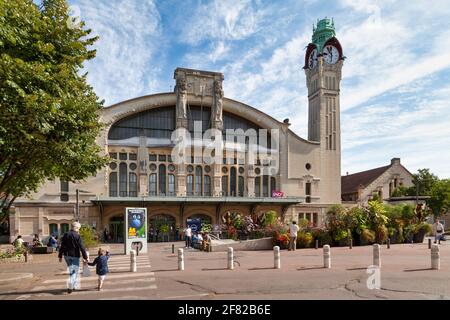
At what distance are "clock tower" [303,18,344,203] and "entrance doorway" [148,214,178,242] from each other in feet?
60.0

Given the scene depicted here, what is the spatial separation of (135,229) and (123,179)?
663 inches

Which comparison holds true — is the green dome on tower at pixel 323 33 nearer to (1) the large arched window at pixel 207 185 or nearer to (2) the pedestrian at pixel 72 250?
(1) the large arched window at pixel 207 185

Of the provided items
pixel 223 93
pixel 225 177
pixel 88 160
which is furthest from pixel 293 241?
pixel 223 93

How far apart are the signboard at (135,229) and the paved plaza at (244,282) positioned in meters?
5.43

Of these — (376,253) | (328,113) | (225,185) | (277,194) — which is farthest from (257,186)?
(376,253)

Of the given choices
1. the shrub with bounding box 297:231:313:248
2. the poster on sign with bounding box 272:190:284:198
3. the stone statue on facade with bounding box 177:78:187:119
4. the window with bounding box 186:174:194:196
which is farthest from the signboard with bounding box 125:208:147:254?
the poster on sign with bounding box 272:190:284:198

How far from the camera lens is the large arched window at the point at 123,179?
37.0 metres

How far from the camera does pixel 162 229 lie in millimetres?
35656

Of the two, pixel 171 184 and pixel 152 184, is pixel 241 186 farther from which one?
pixel 152 184

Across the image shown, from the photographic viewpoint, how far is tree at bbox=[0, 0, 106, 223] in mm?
10539

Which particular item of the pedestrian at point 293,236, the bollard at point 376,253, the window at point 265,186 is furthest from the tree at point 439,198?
the bollard at point 376,253

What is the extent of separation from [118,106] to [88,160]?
22.8 meters

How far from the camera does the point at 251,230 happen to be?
2744cm
